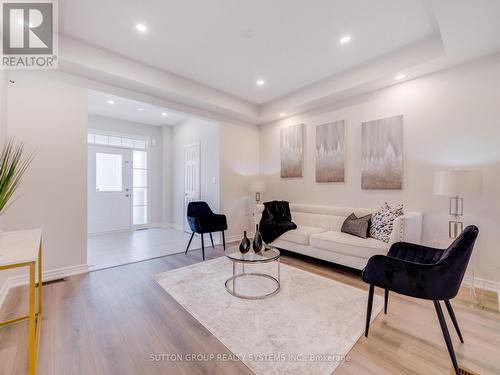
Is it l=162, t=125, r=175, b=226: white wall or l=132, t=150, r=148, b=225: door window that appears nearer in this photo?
l=132, t=150, r=148, b=225: door window

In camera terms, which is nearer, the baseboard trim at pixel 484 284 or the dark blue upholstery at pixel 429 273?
the dark blue upholstery at pixel 429 273

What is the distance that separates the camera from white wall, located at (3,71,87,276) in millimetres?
2656

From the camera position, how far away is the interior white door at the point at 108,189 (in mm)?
5355

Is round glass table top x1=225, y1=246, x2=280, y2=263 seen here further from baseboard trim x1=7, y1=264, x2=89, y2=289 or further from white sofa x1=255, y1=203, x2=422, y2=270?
baseboard trim x1=7, y1=264, x2=89, y2=289

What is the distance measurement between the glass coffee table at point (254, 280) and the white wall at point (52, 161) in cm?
209

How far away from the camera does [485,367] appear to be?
58.8 inches

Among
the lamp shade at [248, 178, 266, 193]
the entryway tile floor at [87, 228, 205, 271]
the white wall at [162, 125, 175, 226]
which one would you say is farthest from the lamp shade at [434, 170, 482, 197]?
the white wall at [162, 125, 175, 226]

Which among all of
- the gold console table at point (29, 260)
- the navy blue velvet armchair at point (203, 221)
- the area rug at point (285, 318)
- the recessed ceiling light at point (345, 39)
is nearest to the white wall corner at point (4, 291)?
the gold console table at point (29, 260)

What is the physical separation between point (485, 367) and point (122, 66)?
453 cm

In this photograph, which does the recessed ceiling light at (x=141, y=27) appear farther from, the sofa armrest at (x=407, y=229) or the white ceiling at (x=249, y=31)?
the sofa armrest at (x=407, y=229)

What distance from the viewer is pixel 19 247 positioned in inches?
60.0

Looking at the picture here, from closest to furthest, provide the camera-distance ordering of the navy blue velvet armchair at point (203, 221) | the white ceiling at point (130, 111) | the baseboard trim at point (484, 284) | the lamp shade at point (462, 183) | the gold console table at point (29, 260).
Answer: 1. the gold console table at point (29, 260)
2. the lamp shade at point (462, 183)
3. the baseboard trim at point (484, 284)
4. the navy blue velvet armchair at point (203, 221)
5. the white ceiling at point (130, 111)

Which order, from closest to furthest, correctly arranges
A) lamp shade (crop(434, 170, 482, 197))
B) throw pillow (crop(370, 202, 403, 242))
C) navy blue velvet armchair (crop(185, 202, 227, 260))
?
lamp shade (crop(434, 170, 482, 197)) < throw pillow (crop(370, 202, 403, 242)) < navy blue velvet armchair (crop(185, 202, 227, 260))

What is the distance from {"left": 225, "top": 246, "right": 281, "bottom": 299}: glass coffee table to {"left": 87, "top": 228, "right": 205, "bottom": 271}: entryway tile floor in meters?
1.71
